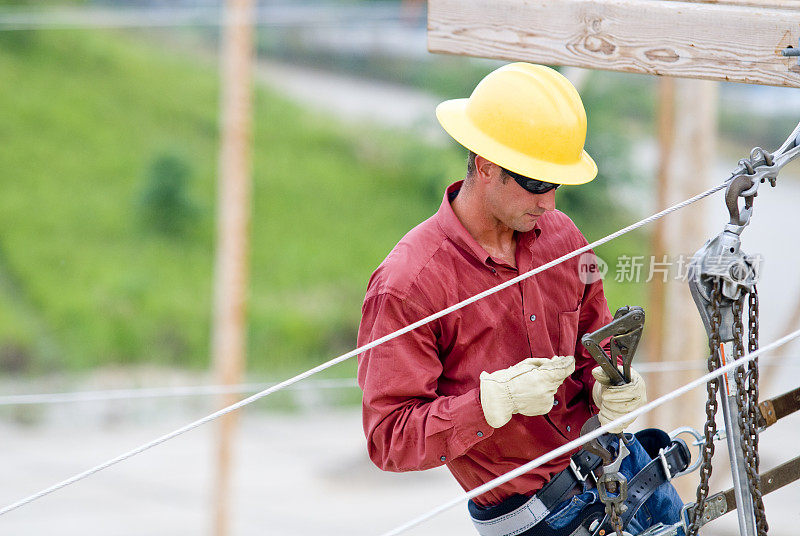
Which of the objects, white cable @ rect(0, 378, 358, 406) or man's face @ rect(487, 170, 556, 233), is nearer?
man's face @ rect(487, 170, 556, 233)

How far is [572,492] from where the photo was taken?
2047 millimetres

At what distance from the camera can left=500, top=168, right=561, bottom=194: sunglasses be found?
1.92 meters

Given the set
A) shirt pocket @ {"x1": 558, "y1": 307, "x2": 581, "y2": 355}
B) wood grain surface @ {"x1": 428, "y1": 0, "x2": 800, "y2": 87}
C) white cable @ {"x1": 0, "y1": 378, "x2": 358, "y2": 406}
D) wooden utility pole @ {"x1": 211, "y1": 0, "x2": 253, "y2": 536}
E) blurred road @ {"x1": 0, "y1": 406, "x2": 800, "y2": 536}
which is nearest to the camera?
wood grain surface @ {"x1": 428, "y1": 0, "x2": 800, "y2": 87}

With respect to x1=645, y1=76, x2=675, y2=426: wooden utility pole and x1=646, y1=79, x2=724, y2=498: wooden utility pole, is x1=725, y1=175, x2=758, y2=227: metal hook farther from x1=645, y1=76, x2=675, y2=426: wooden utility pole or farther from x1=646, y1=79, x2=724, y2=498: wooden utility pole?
x1=645, y1=76, x2=675, y2=426: wooden utility pole

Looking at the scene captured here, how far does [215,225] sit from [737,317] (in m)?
10.7

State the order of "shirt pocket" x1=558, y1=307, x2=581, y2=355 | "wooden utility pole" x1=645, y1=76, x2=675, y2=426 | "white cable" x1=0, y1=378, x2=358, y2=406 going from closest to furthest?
"shirt pocket" x1=558, y1=307, x2=581, y2=355 → "white cable" x1=0, y1=378, x2=358, y2=406 → "wooden utility pole" x1=645, y1=76, x2=675, y2=426

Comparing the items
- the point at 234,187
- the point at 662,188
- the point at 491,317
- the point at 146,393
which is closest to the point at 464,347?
the point at 491,317

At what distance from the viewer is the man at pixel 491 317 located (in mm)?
1836

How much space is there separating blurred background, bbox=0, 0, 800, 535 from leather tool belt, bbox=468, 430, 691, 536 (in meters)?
6.70

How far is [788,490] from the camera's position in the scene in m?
7.20

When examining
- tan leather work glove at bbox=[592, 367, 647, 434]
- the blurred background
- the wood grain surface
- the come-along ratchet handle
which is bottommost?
the blurred background

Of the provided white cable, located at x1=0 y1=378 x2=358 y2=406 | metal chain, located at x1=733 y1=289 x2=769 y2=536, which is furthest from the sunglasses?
white cable, located at x1=0 y1=378 x2=358 y2=406

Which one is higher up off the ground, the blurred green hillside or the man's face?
the man's face

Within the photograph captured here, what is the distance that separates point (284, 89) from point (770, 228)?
268 inches
